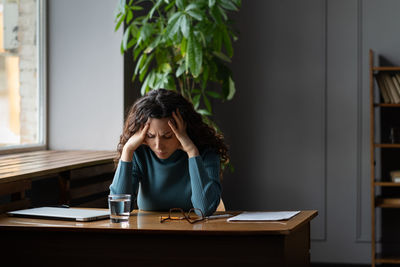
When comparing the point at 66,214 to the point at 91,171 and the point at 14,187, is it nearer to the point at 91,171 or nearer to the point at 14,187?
the point at 14,187

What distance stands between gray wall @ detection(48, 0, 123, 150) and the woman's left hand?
4.61ft

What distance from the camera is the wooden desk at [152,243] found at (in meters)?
1.74

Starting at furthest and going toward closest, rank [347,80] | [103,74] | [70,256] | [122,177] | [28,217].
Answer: [347,80] < [103,74] < [122,177] < [28,217] < [70,256]

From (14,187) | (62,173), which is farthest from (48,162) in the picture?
(14,187)

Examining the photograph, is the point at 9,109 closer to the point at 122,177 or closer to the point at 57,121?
the point at 57,121

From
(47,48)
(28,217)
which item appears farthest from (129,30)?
(28,217)

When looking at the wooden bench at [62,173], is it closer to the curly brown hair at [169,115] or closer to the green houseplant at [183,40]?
the curly brown hair at [169,115]

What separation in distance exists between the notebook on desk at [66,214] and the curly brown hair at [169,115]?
37 centimetres

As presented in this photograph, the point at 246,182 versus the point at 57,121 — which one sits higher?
the point at 57,121

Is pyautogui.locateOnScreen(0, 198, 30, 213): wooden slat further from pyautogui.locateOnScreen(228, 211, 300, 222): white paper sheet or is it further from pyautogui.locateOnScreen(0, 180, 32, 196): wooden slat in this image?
pyautogui.locateOnScreen(228, 211, 300, 222): white paper sheet

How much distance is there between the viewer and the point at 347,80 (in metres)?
4.26

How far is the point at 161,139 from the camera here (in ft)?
7.30

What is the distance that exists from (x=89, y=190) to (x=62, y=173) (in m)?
0.31

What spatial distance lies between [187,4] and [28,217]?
1793 millimetres
